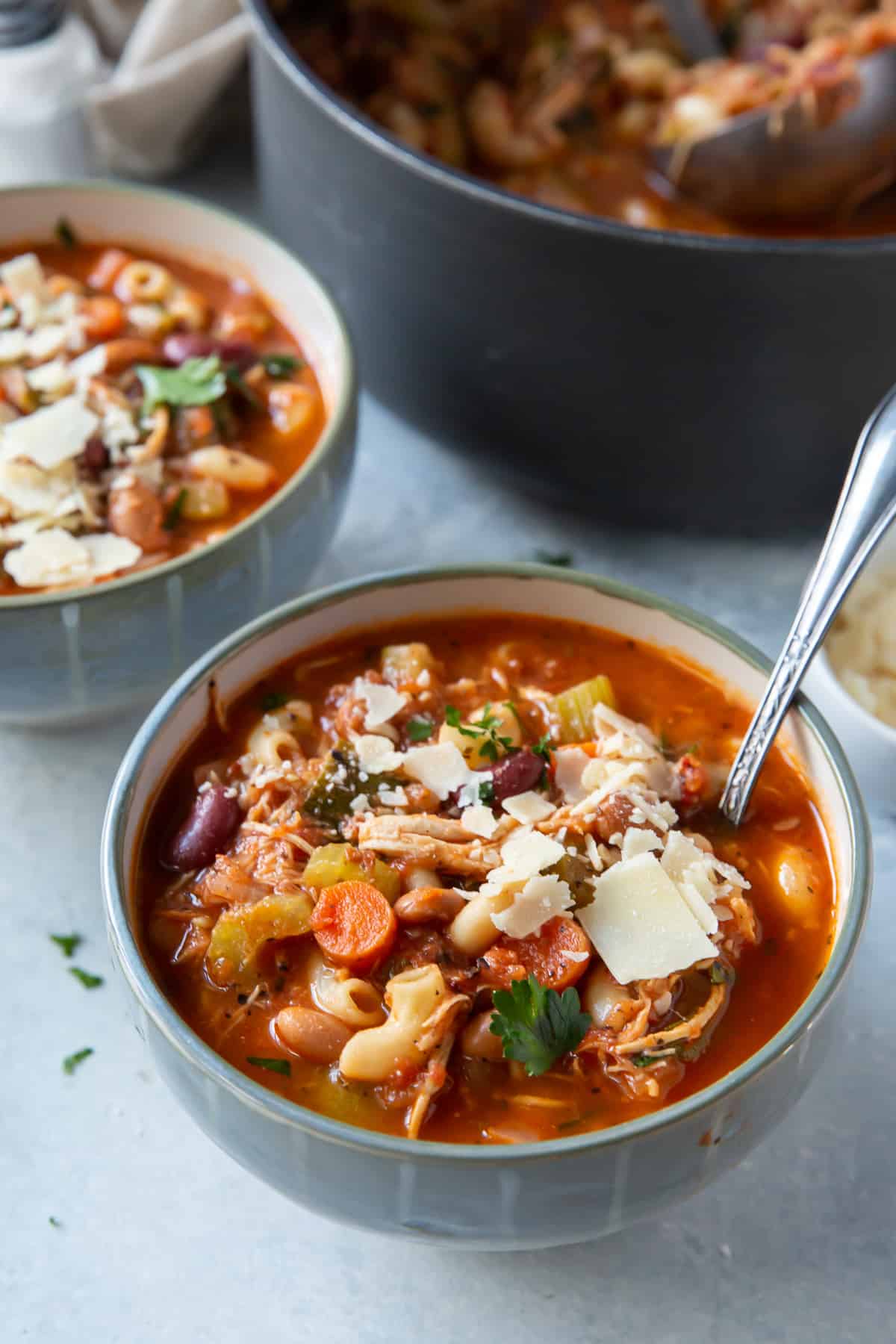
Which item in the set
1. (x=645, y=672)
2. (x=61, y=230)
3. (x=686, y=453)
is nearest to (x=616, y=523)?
(x=686, y=453)

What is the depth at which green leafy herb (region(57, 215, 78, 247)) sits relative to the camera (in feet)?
9.69

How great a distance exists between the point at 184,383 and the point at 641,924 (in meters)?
1.32

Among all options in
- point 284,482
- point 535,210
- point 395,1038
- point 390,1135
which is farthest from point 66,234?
point 390,1135

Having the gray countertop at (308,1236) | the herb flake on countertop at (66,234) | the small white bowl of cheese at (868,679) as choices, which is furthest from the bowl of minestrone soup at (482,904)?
the herb flake on countertop at (66,234)

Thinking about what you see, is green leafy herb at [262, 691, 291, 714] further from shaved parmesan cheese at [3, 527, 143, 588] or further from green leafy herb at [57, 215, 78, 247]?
green leafy herb at [57, 215, 78, 247]

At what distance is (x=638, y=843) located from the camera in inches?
73.8

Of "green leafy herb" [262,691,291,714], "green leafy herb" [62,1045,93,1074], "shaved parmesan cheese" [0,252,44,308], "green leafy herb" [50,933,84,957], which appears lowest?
"green leafy herb" [62,1045,93,1074]

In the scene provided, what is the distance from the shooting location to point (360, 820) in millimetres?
1944

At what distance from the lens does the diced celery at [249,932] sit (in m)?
1.83

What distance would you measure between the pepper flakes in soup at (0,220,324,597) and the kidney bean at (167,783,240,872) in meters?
0.53

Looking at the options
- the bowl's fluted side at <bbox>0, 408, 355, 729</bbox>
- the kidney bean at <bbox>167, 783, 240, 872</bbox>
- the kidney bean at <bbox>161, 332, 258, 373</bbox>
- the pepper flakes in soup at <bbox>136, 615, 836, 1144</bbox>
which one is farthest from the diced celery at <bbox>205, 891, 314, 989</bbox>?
the kidney bean at <bbox>161, 332, 258, 373</bbox>

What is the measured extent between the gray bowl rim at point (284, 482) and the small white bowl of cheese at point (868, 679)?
842mm

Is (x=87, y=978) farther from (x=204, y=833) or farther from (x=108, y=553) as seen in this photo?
(x=108, y=553)

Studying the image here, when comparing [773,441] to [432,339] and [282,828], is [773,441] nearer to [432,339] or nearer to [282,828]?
[432,339]
